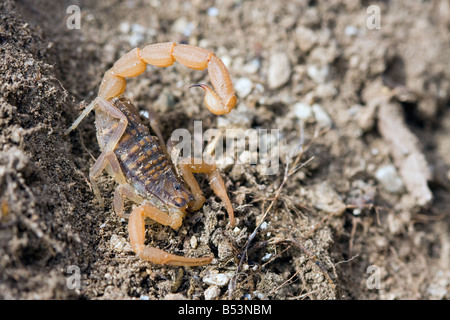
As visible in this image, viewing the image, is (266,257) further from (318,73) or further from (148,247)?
(318,73)

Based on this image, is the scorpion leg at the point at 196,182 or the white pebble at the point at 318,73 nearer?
the scorpion leg at the point at 196,182

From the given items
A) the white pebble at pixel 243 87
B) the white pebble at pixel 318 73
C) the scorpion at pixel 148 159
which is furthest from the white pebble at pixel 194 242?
the white pebble at pixel 318 73

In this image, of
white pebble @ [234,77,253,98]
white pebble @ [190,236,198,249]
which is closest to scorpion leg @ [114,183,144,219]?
white pebble @ [190,236,198,249]

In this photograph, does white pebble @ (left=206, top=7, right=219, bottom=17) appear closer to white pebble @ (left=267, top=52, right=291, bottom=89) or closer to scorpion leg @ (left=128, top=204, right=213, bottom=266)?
white pebble @ (left=267, top=52, right=291, bottom=89)

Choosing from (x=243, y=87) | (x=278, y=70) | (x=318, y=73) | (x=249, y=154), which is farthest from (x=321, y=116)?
(x=249, y=154)

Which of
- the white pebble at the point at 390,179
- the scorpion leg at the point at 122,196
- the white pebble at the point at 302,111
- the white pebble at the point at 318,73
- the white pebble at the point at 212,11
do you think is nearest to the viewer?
the scorpion leg at the point at 122,196

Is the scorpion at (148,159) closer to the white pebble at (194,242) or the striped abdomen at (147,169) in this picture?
the striped abdomen at (147,169)
